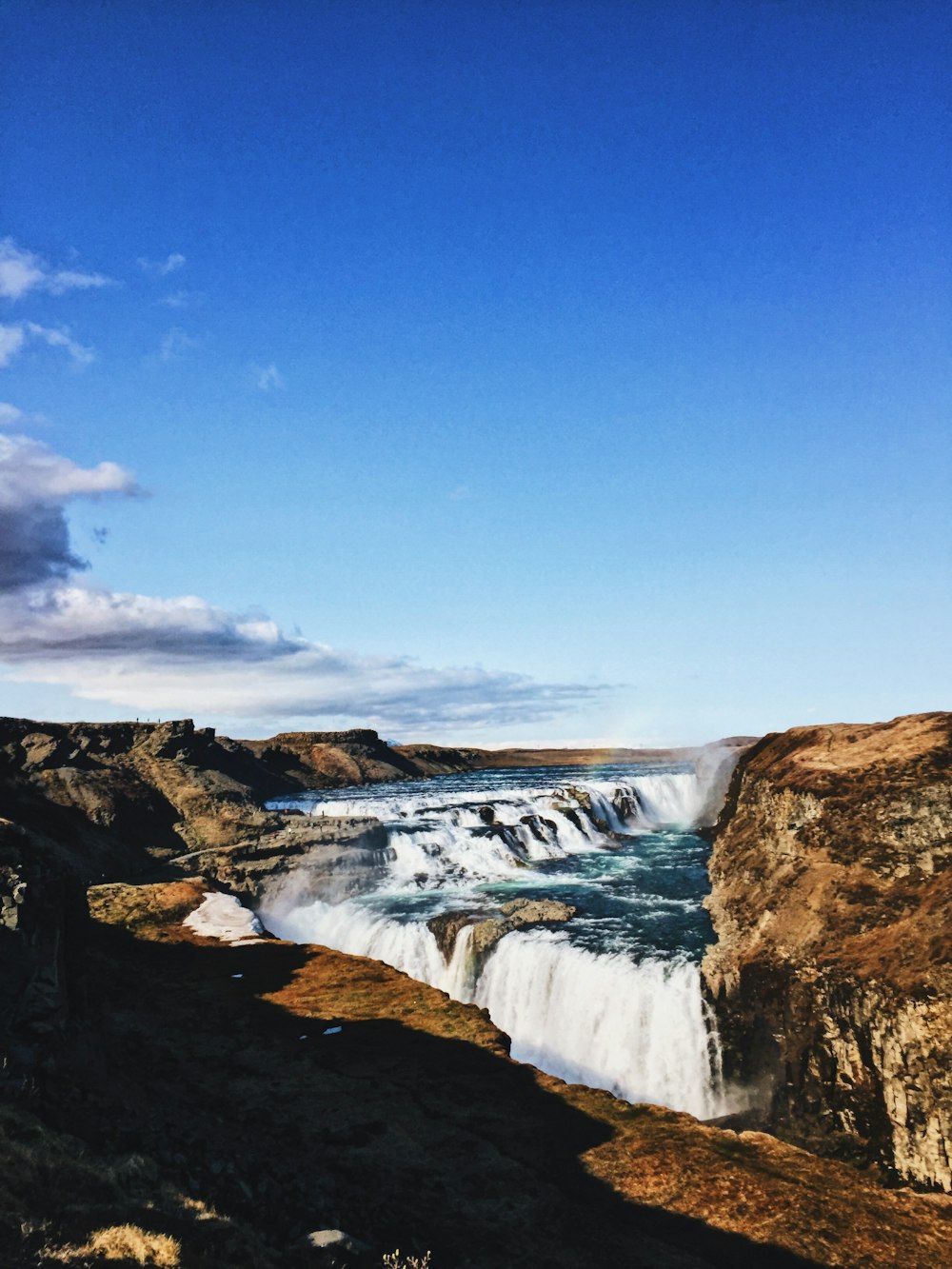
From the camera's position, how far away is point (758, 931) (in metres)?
26.4

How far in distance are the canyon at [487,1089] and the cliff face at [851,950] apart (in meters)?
0.09

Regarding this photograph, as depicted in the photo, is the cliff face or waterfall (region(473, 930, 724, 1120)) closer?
the cliff face

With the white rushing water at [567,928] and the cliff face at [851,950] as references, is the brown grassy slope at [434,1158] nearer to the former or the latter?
the cliff face at [851,950]

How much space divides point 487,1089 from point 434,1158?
11.5ft

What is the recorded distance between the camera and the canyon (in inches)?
468

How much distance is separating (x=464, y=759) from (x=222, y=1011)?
169239 mm

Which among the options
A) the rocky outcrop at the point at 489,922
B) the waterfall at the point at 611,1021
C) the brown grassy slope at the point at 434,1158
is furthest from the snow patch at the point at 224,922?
the waterfall at the point at 611,1021

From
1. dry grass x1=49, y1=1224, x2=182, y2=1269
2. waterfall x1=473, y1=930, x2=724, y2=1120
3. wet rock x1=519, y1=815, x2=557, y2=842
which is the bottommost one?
waterfall x1=473, y1=930, x2=724, y2=1120

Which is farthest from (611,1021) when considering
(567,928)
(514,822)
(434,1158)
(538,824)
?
(514,822)

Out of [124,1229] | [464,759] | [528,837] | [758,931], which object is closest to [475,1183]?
[124,1229]

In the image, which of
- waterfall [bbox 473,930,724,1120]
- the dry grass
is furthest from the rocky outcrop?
the dry grass

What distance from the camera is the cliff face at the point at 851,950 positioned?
727 inches

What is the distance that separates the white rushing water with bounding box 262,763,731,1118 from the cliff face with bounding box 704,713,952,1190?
83.4 inches

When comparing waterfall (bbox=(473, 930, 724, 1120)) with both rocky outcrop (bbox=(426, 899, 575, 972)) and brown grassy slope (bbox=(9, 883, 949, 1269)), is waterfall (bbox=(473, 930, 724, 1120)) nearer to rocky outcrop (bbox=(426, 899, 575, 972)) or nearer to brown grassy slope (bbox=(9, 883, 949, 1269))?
rocky outcrop (bbox=(426, 899, 575, 972))
